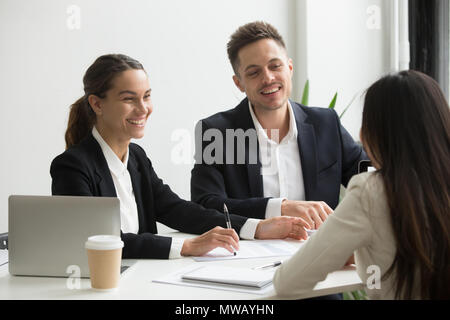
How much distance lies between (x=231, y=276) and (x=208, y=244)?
29 centimetres

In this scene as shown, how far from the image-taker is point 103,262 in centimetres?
128

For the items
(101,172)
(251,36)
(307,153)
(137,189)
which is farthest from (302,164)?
(101,172)

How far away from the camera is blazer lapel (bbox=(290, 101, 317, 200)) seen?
226cm

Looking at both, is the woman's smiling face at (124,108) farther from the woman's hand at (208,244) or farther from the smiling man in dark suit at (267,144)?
the woman's hand at (208,244)

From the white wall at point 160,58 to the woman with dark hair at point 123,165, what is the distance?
1311 mm

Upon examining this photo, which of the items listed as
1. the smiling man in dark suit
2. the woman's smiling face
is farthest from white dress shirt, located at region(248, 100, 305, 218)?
the woman's smiling face

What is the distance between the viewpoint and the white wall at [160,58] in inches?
124

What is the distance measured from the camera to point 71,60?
326 centimetres

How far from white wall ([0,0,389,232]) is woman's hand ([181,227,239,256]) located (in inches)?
73.9

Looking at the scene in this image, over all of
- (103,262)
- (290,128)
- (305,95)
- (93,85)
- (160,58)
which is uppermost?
(160,58)

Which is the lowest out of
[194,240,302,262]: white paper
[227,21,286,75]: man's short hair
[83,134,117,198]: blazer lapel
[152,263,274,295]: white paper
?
[194,240,302,262]: white paper

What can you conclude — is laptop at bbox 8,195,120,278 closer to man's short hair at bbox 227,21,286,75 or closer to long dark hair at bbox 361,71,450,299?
long dark hair at bbox 361,71,450,299

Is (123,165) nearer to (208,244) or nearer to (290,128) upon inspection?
(208,244)
